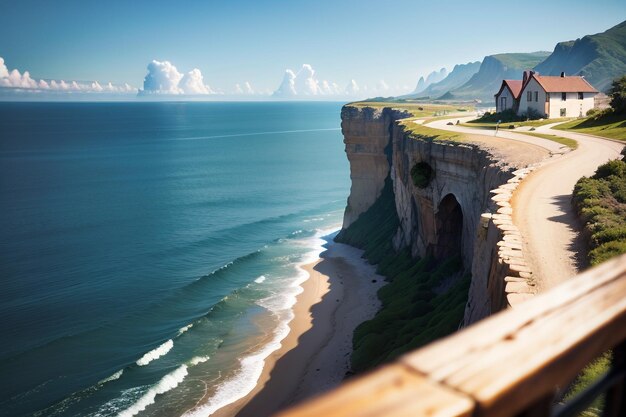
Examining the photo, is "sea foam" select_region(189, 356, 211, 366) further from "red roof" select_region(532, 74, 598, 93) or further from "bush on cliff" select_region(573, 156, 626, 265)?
"red roof" select_region(532, 74, 598, 93)

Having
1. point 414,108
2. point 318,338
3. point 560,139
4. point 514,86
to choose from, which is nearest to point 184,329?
point 318,338

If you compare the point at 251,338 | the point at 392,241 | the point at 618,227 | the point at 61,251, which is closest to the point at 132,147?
the point at 61,251

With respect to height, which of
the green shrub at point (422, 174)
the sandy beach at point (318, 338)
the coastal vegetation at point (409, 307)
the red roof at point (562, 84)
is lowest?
the sandy beach at point (318, 338)

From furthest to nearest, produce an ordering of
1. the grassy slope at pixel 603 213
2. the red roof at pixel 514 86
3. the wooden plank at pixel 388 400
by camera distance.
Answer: the red roof at pixel 514 86, the grassy slope at pixel 603 213, the wooden plank at pixel 388 400

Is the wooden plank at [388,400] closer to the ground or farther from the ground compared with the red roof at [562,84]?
closer to the ground

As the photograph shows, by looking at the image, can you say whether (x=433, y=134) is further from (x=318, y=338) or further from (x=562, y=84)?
(x=562, y=84)

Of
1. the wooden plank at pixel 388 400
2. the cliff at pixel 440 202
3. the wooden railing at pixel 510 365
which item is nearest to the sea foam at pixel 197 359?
the cliff at pixel 440 202

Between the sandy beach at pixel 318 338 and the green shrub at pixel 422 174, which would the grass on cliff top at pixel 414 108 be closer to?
the sandy beach at pixel 318 338
